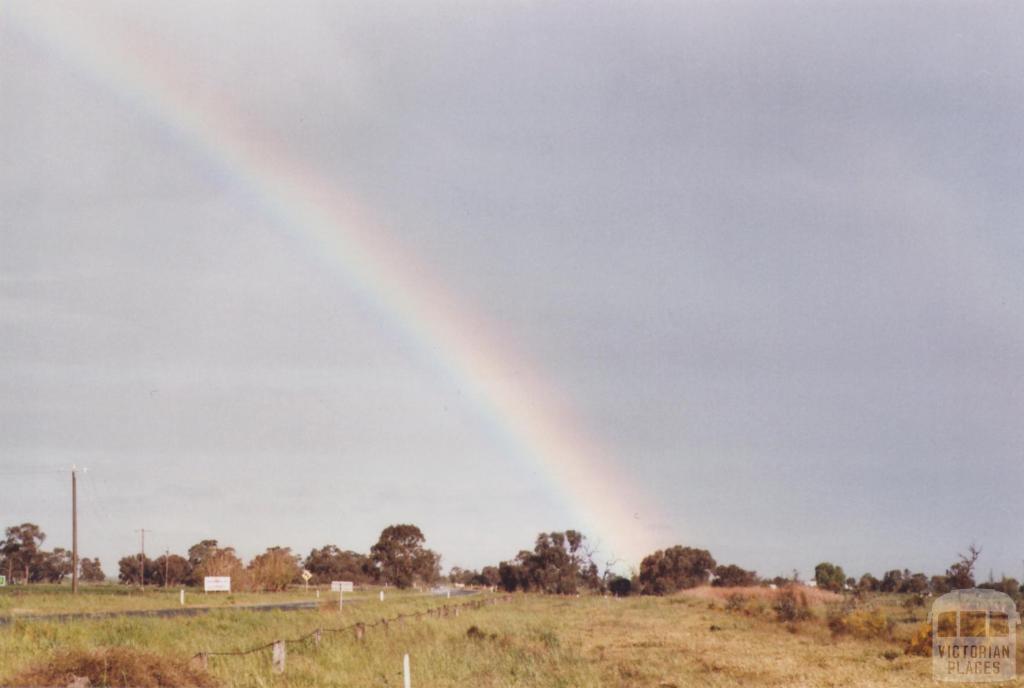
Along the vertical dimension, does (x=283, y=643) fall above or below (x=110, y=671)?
below

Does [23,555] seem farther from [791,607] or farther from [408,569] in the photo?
[791,607]

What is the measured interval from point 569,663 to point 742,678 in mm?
4488

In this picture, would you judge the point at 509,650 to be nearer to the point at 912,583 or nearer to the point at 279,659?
the point at 279,659

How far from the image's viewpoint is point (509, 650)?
91.5 ft

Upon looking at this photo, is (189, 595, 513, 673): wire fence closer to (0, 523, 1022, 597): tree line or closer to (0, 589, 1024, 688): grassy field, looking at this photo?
(0, 589, 1024, 688): grassy field

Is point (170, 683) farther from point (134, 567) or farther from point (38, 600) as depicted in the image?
point (134, 567)

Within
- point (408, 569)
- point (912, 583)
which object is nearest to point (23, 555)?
point (408, 569)

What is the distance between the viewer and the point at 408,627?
33.5m

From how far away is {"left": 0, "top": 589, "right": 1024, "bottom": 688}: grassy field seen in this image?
21.0m

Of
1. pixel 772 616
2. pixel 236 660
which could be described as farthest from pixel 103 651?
pixel 772 616

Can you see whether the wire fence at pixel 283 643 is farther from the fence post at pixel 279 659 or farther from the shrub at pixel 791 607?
the shrub at pixel 791 607

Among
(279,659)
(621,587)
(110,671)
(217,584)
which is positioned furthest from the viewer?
(621,587)

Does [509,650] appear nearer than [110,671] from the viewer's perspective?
No

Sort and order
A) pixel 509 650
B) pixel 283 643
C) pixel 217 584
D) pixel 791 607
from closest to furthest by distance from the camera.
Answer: pixel 283 643 → pixel 509 650 → pixel 791 607 → pixel 217 584
